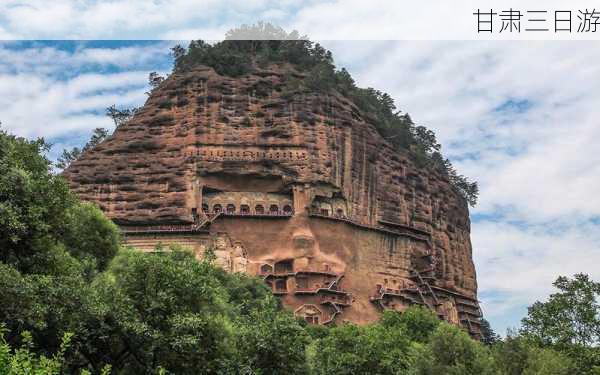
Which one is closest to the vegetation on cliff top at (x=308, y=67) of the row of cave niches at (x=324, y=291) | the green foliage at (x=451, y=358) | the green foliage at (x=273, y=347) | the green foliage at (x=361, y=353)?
the row of cave niches at (x=324, y=291)

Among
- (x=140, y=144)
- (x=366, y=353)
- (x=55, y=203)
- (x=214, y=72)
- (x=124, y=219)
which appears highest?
(x=214, y=72)

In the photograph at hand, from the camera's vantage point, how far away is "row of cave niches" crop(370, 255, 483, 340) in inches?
1972

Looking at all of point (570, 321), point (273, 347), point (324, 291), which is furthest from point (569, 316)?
point (324, 291)

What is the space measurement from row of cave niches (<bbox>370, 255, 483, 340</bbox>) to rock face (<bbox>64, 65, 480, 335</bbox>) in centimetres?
10

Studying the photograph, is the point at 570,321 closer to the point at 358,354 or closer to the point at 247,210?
the point at 358,354

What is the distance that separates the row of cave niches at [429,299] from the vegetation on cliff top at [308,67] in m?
8.65

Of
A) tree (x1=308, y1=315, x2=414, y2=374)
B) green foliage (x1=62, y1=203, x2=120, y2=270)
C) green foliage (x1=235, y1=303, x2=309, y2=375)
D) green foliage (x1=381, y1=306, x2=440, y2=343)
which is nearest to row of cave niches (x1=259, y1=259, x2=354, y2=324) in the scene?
green foliage (x1=381, y1=306, x2=440, y2=343)

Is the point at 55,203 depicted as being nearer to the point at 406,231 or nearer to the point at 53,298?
the point at 53,298

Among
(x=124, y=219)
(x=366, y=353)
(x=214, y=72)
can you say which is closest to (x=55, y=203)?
(x=366, y=353)

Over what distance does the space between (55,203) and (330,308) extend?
28.8m

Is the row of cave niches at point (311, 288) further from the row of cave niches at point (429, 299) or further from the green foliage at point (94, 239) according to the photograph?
the green foliage at point (94, 239)

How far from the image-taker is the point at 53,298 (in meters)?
→ 17.2

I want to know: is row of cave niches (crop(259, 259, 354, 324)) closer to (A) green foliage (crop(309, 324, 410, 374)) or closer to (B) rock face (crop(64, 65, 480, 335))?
(B) rock face (crop(64, 65, 480, 335))

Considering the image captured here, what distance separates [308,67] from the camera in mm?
56969
